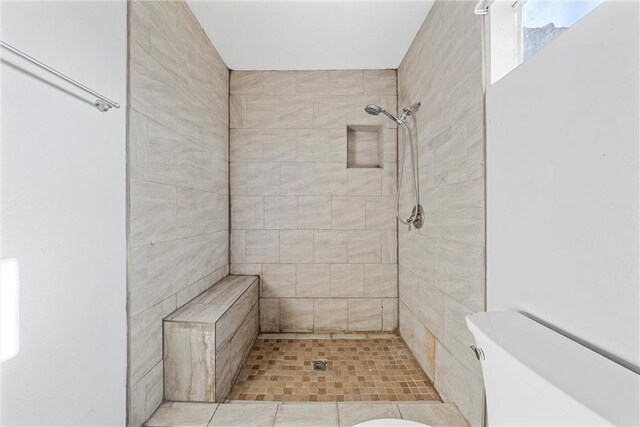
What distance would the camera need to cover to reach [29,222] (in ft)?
2.72

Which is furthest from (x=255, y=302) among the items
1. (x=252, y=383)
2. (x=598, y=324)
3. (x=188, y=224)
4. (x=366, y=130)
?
(x=598, y=324)

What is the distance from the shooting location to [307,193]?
2.54m

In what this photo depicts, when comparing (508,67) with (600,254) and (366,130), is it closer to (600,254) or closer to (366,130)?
(600,254)

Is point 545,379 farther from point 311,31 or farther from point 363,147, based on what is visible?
point 363,147

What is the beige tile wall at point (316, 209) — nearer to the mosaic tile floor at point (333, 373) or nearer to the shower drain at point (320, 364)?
the mosaic tile floor at point (333, 373)

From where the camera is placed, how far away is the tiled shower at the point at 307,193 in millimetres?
1328

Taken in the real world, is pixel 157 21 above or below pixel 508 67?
above

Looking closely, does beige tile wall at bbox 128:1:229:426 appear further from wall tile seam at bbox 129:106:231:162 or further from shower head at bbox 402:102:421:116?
shower head at bbox 402:102:421:116

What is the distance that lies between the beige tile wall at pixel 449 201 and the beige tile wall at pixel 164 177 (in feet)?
4.50

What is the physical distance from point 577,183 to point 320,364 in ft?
5.71

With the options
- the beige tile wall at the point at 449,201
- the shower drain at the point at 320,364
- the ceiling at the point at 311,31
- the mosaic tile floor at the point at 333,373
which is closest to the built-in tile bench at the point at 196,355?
the mosaic tile floor at the point at 333,373

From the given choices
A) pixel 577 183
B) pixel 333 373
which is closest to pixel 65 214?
pixel 577 183

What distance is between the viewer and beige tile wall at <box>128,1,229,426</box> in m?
1.28

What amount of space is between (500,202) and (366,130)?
5.62ft
